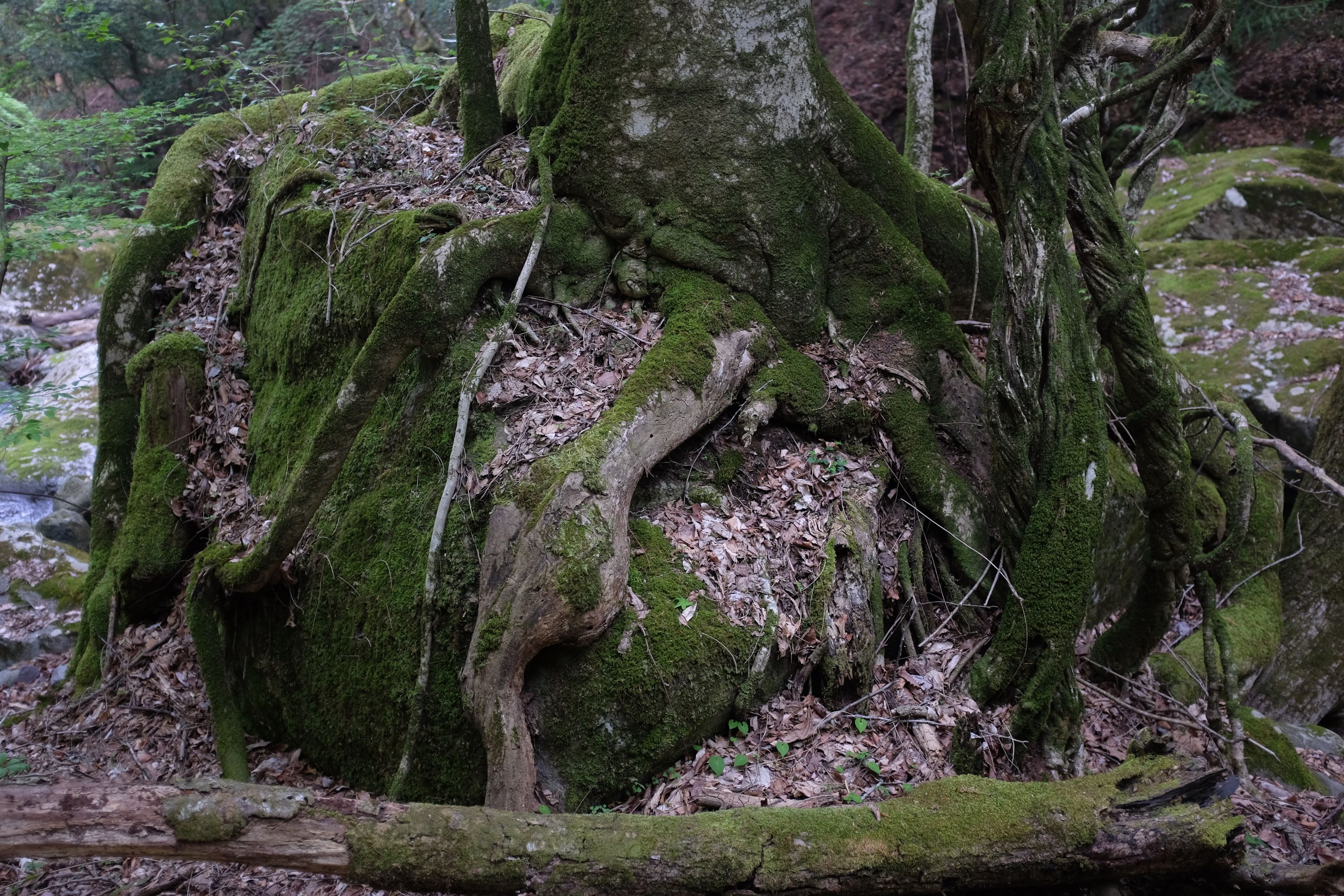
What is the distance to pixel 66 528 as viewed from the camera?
388 inches

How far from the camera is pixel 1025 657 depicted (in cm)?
417

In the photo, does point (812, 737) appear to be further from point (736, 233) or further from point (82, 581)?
point (82, 581)

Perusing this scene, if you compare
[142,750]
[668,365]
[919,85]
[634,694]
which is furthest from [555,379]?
[919,85]

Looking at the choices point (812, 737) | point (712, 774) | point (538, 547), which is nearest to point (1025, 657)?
point (812, 737)

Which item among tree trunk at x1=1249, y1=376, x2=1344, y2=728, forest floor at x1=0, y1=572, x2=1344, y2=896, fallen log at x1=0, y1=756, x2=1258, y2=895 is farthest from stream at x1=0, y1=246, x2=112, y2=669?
tree trunk at x1=1249, y1=376, x2=1344, y2=728

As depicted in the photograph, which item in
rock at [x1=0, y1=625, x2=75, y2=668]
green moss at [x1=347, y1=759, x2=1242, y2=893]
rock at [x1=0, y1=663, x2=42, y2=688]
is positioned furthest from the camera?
rock at [x1=0, y1=625, x2=75, y2=668]

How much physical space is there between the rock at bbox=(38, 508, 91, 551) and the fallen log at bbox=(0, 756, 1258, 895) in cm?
902

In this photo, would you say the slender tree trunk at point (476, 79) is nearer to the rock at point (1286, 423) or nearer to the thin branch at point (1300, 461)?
the thin branch at point (1300, 461)

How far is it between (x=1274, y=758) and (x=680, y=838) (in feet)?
14.0

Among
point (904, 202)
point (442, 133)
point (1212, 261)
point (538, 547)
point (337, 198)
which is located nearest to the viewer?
point (538, 547)

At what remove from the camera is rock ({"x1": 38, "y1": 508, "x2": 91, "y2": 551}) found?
975 centimetres

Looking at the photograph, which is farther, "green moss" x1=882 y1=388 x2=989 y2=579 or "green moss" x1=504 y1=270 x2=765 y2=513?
"green moss" x1=882 y1=388 x2=989 y2=579

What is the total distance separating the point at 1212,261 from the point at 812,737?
416 inches

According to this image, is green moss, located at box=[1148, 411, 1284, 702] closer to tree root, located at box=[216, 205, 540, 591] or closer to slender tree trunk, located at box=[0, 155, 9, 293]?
tree root, located at box=[216, 205, 540, 591]
